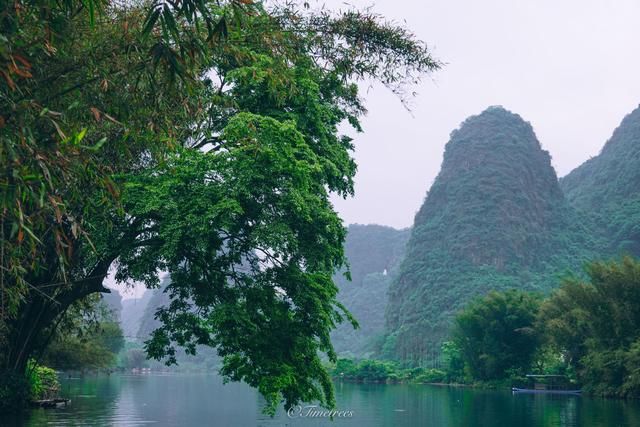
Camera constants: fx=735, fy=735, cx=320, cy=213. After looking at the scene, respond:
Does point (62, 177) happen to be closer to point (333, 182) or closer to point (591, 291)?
point (333, 182)

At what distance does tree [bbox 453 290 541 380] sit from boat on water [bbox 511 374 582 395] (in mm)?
3248

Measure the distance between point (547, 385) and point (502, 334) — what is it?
785 cm

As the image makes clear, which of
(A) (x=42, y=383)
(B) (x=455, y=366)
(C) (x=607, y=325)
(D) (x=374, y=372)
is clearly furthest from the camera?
(D) (x=374, y=372)

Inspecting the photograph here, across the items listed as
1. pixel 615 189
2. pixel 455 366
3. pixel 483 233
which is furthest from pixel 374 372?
pixel 615 189

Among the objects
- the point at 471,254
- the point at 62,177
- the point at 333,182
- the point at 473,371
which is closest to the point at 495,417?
the point at 333,182

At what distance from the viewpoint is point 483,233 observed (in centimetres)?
12244

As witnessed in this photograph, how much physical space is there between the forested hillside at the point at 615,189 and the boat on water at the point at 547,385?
54.9m

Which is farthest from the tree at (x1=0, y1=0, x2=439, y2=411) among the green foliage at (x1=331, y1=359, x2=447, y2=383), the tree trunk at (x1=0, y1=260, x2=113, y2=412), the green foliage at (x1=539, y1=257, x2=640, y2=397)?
the green foliage at (x1=331, y1=359, x2=447, y2=383)

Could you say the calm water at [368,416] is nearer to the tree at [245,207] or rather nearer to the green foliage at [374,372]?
the tree at [245,207]

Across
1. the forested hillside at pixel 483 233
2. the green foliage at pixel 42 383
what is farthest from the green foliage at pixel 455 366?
the green foliage at pixel 42 383

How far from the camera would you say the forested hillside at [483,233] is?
108 metres

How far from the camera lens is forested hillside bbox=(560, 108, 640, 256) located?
115312mm

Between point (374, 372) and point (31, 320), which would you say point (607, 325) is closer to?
point (31, 320)

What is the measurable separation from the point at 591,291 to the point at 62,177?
44.2 meters
